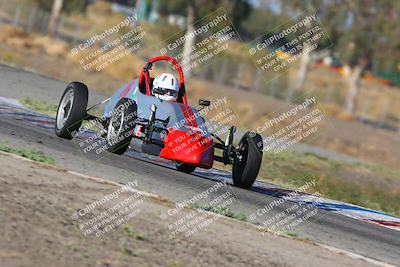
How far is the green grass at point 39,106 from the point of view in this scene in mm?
17312

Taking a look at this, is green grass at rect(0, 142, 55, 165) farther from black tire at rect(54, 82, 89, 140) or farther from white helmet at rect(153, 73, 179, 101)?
white helmet at rect(153, 73, 179, 101)

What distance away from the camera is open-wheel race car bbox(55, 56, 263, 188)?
11.5 meters

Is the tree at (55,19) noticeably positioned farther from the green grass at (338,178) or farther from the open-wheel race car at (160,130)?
the open-wheel race car at (160,130)

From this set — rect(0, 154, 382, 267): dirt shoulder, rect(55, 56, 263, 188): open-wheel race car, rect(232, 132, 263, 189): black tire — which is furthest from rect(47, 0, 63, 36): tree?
rect(0, 154, 382, 267): dirt shoulder

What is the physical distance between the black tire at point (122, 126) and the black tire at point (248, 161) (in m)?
1.71

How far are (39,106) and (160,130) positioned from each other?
6862mm

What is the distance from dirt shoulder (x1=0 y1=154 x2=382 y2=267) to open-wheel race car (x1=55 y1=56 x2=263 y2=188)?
2046mm

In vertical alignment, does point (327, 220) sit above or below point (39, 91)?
below

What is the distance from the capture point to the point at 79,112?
12.3 m

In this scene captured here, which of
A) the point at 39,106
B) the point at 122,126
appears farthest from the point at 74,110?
the point at 39,106

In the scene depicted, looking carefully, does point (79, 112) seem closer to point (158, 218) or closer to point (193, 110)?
point (193, 110)

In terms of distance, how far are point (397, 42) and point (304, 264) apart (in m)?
46.9

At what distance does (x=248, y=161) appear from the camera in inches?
468

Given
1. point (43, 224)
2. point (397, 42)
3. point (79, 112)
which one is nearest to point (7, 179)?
point (43, 224)
